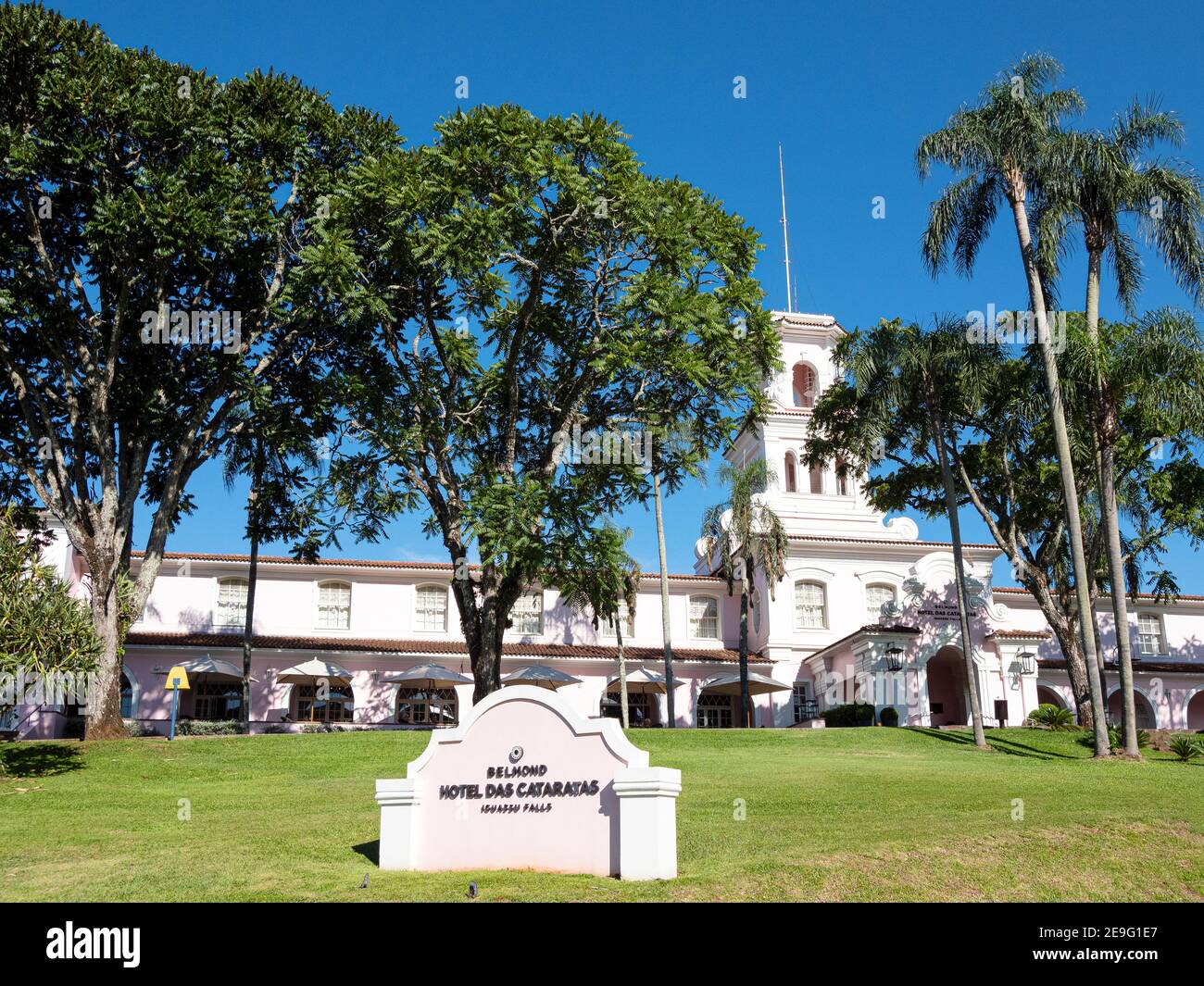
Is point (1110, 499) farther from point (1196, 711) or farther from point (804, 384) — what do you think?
point (1196, 711)

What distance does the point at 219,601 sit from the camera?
40469 millimetres

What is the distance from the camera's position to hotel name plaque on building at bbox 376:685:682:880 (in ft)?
40.1

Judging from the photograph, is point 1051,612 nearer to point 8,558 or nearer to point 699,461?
point 699,461

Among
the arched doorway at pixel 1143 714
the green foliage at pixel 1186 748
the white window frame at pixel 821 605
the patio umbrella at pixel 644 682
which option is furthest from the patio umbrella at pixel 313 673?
the arched doorway at pixel 1143 714

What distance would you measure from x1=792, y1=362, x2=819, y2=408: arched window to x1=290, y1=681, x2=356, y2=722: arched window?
2123 centimetres

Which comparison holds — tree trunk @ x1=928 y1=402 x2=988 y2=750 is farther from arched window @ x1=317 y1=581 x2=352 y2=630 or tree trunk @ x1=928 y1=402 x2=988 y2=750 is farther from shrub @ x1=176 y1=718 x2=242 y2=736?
arched window @ x1=317 y1=581 x2=352 y2=630

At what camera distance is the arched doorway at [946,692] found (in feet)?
133

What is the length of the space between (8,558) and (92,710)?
6.08 meters

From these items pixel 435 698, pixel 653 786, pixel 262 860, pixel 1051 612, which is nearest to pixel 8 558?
pixel 262 860

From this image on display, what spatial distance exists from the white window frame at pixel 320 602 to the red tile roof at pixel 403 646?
0.78 m

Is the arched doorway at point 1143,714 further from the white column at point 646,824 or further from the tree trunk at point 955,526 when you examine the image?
the white column at point 646,824

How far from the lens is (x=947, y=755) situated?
26.2 metres

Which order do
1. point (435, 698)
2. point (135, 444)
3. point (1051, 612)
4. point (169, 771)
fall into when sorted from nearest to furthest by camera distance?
1. point (169, 771)
2. point (135, 444)
3. point (1051, 612)
4. point (435, 698)

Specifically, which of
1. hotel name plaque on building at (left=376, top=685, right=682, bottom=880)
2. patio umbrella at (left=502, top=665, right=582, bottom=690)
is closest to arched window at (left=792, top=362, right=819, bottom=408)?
patio umbrella at (left=502, top=665, right=582, bottom=690)
